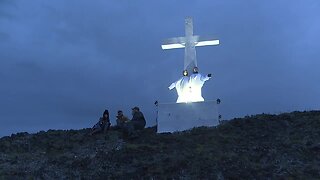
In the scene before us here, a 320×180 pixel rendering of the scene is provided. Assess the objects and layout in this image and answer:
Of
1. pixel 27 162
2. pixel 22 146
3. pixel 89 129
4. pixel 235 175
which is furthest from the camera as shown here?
pixel 89 129

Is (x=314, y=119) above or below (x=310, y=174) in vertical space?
above

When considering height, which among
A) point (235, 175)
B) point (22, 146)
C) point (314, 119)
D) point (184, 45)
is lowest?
point (235, 175)

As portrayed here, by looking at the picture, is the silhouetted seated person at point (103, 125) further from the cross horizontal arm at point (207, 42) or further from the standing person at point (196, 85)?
the cross horizontal arm at point (207, 42)

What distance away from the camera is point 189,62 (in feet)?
65.9

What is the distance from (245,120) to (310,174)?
20.8 feet

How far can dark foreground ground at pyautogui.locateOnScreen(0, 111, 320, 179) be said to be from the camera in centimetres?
1343

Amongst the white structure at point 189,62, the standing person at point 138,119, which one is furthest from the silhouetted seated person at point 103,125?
the white structure at point 189,62

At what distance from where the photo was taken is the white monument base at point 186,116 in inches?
728

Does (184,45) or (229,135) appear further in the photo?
(184,45)

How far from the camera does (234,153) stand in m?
14.7

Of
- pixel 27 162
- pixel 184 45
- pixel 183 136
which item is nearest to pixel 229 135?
pixel 183 136

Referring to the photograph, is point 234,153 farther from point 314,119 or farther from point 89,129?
point 89,129

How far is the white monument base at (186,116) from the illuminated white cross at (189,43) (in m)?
1.89

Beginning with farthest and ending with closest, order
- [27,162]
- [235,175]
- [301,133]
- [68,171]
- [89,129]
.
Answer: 1. [89,129]
2. [301,133]
3. [27,162]
4. [68,171]
5. [235,175]
